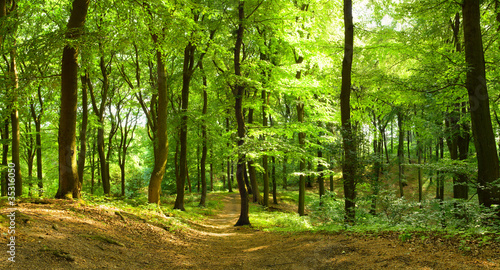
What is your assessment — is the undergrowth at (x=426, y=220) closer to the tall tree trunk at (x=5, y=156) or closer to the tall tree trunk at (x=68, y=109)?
the tall tree trunk at (x=68, y=109)

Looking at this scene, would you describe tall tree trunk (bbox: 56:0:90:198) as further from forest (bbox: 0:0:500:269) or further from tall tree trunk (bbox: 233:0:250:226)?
tall tree trunk (bbox: 233:0:250:226)

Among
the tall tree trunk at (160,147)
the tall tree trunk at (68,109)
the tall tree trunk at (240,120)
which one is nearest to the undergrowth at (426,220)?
the tall tree trunk at (240,120)

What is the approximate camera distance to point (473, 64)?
7.91m

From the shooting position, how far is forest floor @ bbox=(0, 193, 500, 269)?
13.6 ft

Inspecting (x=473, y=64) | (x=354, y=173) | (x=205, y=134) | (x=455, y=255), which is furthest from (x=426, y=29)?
(x=205, y=134)

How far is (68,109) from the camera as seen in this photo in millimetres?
7141

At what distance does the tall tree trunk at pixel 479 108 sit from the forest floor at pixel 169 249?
13.0 feet

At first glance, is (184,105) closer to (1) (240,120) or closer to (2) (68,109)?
(1) (240,120)

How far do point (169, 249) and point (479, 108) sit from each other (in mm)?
9207

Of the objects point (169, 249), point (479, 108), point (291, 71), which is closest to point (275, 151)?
point (291, 71)

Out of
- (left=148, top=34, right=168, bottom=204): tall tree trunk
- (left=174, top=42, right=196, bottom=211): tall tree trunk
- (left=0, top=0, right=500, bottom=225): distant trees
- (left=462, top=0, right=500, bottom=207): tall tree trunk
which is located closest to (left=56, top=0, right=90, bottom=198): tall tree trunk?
(left=0, top=0, right=500, bottom=225): distant trees

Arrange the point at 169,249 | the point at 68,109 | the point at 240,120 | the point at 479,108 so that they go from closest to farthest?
the point at 169,249, the point at 68,109, the point at 479,108, the point at 240,120

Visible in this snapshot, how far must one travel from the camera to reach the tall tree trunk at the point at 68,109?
Answer: 6.89 metres

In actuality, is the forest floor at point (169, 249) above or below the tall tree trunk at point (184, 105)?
below
